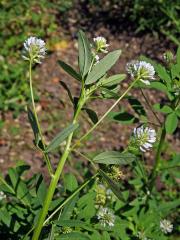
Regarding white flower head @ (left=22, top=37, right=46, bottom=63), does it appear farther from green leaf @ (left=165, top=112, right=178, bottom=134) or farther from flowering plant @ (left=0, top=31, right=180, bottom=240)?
green leaf @ (left=165, top=112, right=178, bottom=134)

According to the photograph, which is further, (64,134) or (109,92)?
(109,92)

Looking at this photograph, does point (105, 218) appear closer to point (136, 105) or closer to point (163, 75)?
point (136, 105)

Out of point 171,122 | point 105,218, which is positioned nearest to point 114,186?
point 105,218

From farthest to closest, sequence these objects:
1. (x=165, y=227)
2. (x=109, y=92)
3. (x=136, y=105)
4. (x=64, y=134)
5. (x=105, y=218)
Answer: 1. (x=165, y=227)
2. (x=136, y=105)
3. (x=105, y=218)
4. (x=109, y=92)
5. (x=64, y=134)

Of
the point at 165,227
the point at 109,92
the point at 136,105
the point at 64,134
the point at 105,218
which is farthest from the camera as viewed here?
the point at 165,227

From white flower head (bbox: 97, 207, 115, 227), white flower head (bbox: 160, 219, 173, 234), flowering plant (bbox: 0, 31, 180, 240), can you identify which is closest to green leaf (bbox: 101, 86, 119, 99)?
flowering plant (bbox: 0, 31, 180, 240)

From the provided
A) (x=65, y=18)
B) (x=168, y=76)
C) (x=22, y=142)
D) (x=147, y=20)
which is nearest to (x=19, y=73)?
(x=22, y=142)

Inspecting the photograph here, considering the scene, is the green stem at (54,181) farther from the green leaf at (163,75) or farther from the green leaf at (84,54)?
Result: the green leaf at (163,75)

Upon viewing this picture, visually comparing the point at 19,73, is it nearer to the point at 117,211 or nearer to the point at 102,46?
the point at 117,211
